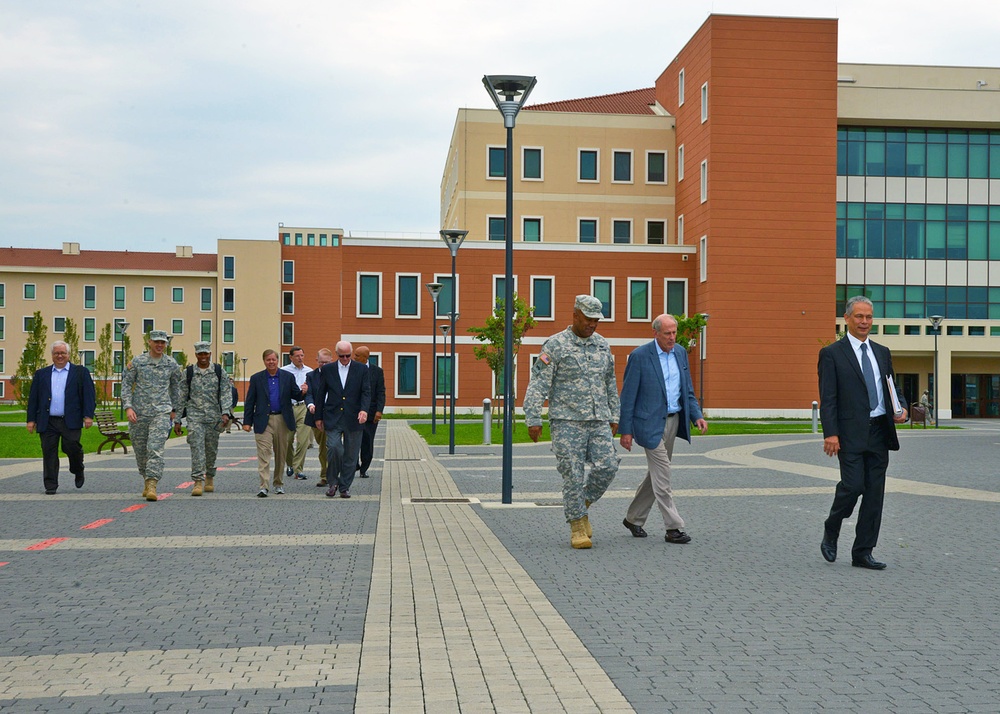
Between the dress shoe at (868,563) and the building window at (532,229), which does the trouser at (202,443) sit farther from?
the building window at (532,229)

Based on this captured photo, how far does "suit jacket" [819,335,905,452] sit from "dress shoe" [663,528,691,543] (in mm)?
1664

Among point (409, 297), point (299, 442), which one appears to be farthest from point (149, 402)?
point (409, 297)

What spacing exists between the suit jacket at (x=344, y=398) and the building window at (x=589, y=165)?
46748mm

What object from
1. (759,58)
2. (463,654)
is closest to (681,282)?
(759,58)

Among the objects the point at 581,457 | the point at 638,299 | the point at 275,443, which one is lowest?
the point at 275,443

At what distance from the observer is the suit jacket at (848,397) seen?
7871mm

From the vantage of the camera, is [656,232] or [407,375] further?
[656,232]

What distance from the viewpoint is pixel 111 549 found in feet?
28.3

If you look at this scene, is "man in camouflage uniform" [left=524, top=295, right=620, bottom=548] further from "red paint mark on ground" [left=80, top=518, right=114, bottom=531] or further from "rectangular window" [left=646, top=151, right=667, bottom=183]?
"rectangular window" [left=646, top=151, right=667, bottom=183]

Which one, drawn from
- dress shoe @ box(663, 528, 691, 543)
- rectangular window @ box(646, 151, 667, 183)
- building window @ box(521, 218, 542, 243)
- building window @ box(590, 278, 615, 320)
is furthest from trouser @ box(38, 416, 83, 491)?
rectangular window @ box(646, 151, 667, 183)

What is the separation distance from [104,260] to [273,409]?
97937 mm

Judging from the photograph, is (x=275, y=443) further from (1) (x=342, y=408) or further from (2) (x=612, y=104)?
(2) (x=612, y=104)

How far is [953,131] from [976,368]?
13.2 m

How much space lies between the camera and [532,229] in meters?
58.8
